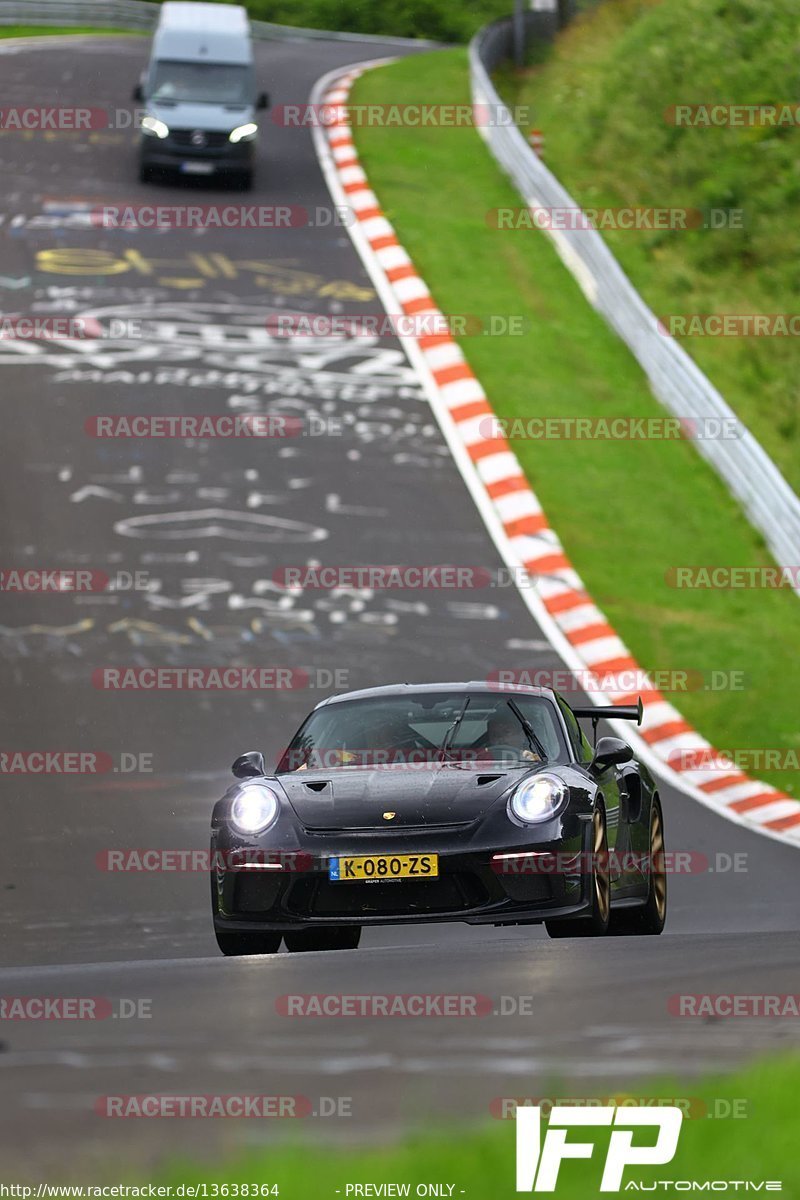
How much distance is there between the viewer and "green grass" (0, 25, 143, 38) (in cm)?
4412

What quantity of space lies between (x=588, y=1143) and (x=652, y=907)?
4681 mm

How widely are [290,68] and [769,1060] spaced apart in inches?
1354

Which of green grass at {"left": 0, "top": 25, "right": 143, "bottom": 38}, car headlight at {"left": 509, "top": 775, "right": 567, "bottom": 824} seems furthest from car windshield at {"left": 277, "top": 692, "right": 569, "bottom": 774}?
green grass at {"left": 0, "top": 25, "right": 143, "bottom": 38}

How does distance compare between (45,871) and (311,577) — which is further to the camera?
(311,577)

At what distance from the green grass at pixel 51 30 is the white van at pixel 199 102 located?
55.4 feet

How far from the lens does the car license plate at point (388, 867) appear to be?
7.75 meters

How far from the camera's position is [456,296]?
22.6 meters

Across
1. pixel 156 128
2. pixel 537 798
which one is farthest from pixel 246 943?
pixel 156 128

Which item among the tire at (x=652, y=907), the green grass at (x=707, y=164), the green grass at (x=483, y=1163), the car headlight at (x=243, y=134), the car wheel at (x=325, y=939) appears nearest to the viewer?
the green grass at (x=483, y=1163)

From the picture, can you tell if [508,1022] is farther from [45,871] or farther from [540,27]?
[540,27]

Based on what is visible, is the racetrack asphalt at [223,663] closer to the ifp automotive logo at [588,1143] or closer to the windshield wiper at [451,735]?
the ifp automotive logo at [588,1143]

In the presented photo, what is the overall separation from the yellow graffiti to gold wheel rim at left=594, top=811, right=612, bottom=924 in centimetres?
1472

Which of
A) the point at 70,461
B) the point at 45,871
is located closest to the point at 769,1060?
the point at 45,871

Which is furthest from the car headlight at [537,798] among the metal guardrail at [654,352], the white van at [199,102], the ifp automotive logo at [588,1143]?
the white van at [199,102]
